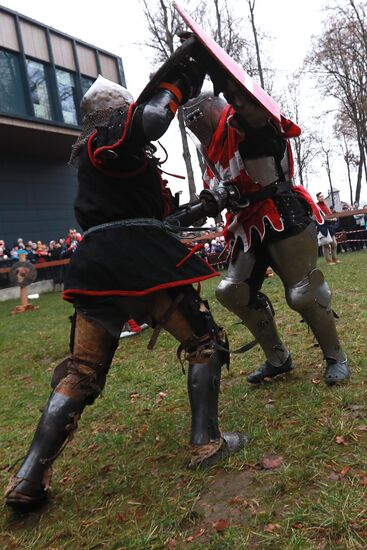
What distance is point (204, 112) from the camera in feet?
9.12

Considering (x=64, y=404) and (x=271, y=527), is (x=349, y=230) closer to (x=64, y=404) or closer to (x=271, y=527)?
(x=64, y=404)

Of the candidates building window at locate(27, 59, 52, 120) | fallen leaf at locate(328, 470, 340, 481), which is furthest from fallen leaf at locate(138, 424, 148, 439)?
building window at locate(27, 59, 52, 120)

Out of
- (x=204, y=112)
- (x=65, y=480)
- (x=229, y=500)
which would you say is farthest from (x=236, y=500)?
(x=204, y=112)

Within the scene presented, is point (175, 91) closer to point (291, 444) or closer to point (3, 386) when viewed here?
point (291, 444)

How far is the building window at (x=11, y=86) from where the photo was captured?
1759 cm

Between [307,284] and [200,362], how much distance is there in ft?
A: 3.10

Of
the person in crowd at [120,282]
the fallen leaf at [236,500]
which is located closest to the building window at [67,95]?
the person in crowd at [120,282]

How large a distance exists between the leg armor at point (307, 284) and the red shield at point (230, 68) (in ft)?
2.32

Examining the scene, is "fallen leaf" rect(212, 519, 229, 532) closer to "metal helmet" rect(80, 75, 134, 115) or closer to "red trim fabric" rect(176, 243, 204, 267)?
"red trim fabric" rect(176, 243, 204, 267)

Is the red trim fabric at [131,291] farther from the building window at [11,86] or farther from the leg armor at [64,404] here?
the building window at [11,86]

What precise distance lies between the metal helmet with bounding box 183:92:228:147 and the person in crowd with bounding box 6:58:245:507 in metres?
0.55

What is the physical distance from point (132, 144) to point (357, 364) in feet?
6.85

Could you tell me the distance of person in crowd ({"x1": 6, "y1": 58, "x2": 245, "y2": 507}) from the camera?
6.63 ft

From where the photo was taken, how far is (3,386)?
4477 millimetres
